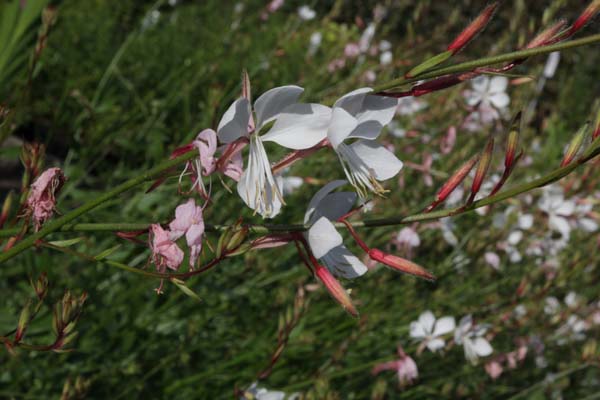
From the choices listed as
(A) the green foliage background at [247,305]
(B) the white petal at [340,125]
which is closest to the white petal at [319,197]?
(B) the white petal at [340,125]

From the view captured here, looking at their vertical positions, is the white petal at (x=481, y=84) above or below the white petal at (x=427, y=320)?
above

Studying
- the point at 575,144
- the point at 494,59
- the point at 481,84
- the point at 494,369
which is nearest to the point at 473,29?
the point at 494,59

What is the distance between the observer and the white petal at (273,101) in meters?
0.71

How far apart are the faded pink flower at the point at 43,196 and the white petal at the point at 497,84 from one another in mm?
1910

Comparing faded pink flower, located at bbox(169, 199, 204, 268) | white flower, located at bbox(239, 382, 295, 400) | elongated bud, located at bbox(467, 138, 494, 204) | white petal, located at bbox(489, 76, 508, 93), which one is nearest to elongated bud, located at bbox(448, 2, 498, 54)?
elongated bud, located at bbox(467, 138, 494, 204)

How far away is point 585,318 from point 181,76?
1960 mm

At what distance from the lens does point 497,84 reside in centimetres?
238

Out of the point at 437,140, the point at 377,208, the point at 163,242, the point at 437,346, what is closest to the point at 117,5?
the point at 437,140

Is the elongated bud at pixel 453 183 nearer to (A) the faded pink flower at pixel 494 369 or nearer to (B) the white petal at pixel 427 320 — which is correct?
(B) the white petal at pixel 427 320

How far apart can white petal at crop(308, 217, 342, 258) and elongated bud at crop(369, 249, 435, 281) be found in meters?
0.07

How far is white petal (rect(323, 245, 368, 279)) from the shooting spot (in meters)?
0.83

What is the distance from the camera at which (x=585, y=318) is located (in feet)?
8.14

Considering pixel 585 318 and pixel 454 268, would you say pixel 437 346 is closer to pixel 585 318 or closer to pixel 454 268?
pixel 454 268

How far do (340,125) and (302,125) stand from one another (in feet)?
0.25
